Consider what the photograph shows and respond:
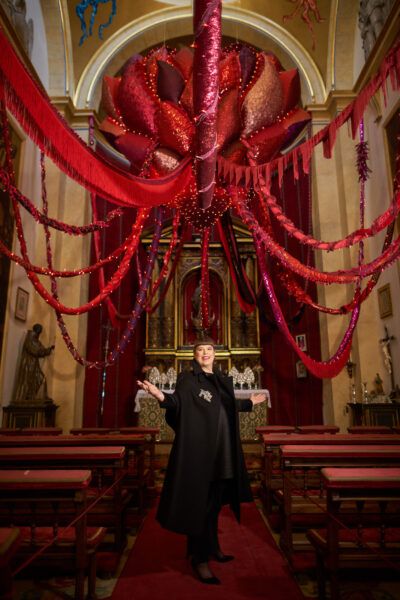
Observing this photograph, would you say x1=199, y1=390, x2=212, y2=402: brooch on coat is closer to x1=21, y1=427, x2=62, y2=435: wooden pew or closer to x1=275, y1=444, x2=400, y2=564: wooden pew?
x1=275, y1=444, x2=400, y2=564: wooden pew

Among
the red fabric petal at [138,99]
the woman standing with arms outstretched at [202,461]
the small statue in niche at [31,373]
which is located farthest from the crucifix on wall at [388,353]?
the small statue in niche at [31,373]

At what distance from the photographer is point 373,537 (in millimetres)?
2570

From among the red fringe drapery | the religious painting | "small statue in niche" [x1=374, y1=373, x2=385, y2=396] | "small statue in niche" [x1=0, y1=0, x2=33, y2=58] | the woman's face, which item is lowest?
"small statue in niche" [x1=374, y1=373, x2=385, y2=396]

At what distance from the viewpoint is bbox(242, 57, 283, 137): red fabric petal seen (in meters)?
4.74

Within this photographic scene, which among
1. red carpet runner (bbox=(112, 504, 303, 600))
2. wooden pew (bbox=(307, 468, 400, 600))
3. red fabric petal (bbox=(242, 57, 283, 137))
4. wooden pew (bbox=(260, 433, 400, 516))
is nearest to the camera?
wooden pew (bbox=(307, 468, 400, 600))

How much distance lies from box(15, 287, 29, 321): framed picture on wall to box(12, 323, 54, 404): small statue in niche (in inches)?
10.5

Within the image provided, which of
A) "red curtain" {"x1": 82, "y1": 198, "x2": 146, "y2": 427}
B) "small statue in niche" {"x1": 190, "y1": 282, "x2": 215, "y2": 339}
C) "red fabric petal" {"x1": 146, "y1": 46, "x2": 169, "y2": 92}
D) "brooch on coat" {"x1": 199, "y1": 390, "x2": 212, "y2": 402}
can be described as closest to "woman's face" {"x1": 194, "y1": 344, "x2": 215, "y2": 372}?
"brooch on coat" {"x1": 199, "y1": 390, "x2": 212, "y2": 402}

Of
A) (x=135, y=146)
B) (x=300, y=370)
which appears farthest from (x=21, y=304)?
(x=300, y=370)

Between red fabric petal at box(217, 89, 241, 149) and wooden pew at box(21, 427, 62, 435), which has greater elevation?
red fabric petal at box(217, 89, 241, 149)

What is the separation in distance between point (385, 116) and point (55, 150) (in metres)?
5.96

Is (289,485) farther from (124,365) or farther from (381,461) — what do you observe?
(124,365)

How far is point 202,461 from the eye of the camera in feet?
9.31

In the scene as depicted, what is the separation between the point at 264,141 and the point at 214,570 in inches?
164

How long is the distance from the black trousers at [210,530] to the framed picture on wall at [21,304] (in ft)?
15.4
